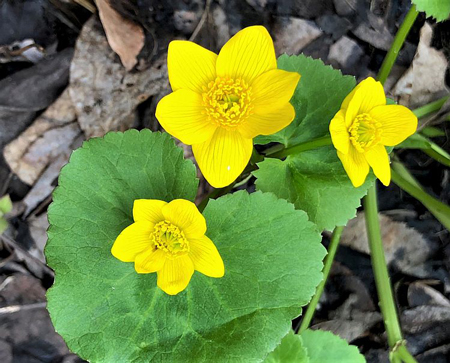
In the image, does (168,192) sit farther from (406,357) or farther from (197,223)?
(406,357)

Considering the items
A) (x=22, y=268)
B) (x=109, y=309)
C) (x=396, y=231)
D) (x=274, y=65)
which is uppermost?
(x=274, y=65)

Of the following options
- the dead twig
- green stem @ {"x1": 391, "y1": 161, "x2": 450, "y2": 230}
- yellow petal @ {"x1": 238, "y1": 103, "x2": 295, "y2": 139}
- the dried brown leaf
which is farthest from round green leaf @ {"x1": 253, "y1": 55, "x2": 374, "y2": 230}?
the dried brown leaf

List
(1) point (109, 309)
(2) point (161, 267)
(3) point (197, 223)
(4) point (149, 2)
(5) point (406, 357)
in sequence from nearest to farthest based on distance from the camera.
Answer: (3) point (197, 223), (2) point (161, 267), (1) point (109, 309), (5) point (406, 357), (4) point (149, 2)

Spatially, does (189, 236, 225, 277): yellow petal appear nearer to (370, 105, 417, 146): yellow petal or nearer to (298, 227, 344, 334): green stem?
(370, 105, 417, 146): yellow petal

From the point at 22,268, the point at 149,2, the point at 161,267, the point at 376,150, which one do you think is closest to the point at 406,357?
the point at 376,150

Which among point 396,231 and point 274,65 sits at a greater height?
point 274,65

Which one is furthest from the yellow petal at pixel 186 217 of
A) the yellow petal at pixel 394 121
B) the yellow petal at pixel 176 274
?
the yellow petal at pixel 394 121
